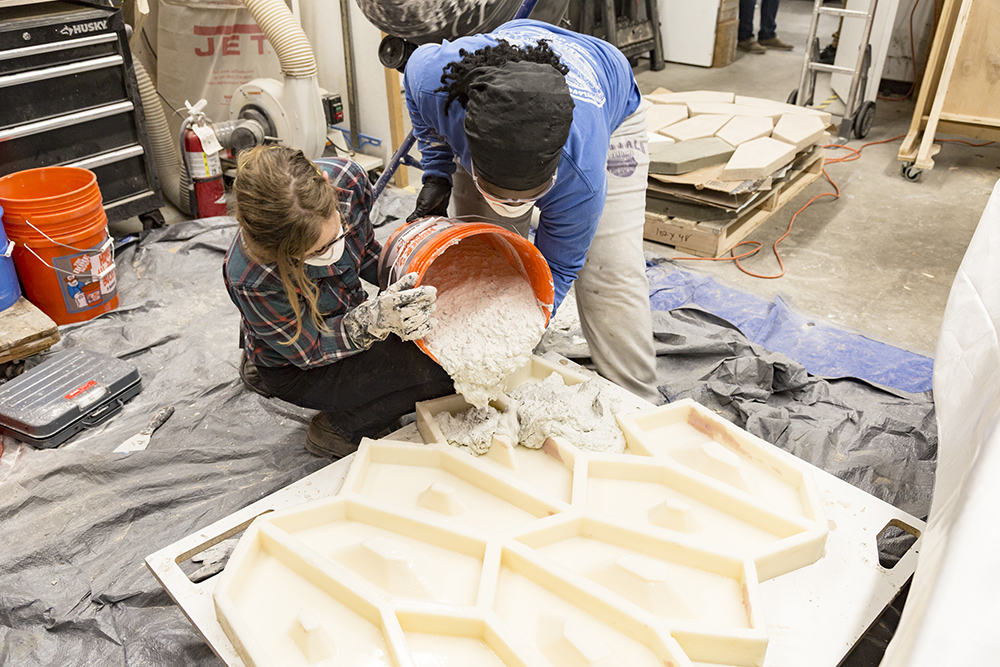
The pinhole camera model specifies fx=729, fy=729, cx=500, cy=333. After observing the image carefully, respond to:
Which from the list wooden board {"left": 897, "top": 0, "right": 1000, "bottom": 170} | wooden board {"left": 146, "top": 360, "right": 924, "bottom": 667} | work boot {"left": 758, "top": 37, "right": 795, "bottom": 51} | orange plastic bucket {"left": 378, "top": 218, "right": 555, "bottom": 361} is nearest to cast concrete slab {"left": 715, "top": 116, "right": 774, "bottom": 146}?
wooden board {"left": 897, "top": 0, "right": 1000, "bottom": 170}

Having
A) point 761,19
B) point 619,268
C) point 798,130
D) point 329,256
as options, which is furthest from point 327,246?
point 761,19

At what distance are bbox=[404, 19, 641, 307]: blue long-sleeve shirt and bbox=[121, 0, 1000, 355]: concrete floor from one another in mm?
1735

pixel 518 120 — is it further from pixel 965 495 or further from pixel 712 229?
pixel 712 229

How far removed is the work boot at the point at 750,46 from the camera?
7270 mm

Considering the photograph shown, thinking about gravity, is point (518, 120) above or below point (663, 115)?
above

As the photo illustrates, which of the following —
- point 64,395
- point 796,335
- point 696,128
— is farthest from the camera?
point 696,128

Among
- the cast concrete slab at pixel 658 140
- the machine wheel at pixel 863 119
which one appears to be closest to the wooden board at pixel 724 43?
the machine wheel at pixel 863 119

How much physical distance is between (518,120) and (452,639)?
103 cm

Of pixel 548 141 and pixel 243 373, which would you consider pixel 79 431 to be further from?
pixel 548 141

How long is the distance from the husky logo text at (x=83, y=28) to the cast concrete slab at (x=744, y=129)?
9.98ft

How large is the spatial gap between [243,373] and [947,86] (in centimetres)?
442

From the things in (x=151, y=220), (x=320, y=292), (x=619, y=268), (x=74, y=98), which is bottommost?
(x=151, y=220)

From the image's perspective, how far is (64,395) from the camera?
2549 millimetres

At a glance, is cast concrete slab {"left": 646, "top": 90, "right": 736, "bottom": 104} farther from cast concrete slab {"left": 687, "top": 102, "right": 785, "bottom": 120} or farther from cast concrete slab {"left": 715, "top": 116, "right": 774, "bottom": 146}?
cast concrete slab {"left": 715, "top": 116, "right": 774, "bottom": 146}
